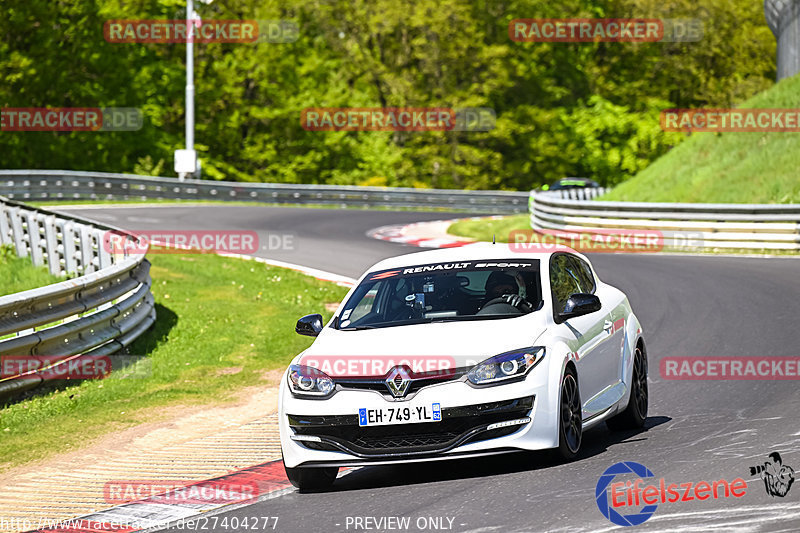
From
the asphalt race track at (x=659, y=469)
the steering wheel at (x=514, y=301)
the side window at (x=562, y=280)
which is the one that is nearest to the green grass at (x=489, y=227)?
the asphalt race track at (x=659, y=469)

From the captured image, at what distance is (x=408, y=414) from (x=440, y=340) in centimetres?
56

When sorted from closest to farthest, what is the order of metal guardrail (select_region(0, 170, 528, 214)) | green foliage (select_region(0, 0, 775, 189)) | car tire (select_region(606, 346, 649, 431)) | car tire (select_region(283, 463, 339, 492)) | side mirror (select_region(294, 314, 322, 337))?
car tire (select_region(283, 463, 339, 492)) → side mirror (select_region(294, 314, 322, 337)) → car tire (select_region(606, 346, 649, 431)) → metal guardrail (select_region(0, 170, 528, 214)) → green foliage (select_region(0, 0, 775, 189))

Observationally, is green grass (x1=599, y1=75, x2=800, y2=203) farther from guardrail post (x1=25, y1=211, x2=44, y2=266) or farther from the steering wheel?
the steering wheel

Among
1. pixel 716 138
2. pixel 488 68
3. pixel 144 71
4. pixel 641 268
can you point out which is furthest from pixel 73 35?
pixel 641 268

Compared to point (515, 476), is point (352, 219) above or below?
below

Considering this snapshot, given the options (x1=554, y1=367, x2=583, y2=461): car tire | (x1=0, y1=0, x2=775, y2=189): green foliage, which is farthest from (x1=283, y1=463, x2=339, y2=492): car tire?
(x1=0, y1=0, x2=775, y2=189): green foliage

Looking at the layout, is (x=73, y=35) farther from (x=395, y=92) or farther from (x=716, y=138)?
(x=716, y=138)

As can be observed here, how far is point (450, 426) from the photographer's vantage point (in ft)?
25.6

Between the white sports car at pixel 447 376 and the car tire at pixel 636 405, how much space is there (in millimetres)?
442

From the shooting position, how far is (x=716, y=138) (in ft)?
117

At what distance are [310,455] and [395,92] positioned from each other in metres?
57.8

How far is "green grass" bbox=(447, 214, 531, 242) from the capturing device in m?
32.7

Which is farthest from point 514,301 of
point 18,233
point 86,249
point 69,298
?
point 18,233

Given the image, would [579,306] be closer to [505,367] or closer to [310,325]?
[505,367]
